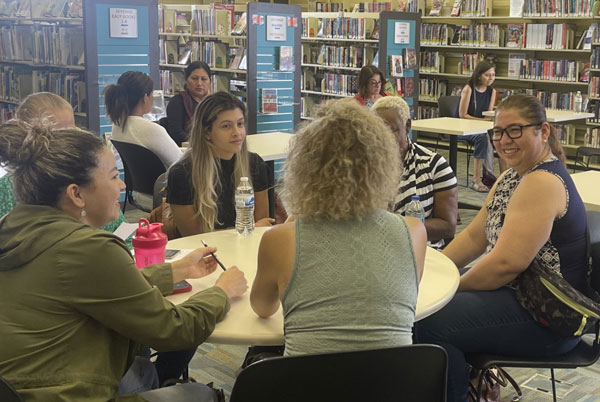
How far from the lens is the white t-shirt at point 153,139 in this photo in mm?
4422

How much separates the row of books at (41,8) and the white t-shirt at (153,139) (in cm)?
215

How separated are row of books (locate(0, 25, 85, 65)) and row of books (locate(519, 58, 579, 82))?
5354 mm

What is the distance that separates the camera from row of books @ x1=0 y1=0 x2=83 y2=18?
6.38 m

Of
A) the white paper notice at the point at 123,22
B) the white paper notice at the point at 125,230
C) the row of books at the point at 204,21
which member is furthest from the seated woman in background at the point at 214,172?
the row of books at the point at 204,21

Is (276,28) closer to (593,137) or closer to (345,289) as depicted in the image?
(593,137)

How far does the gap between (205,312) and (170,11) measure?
8.06 m

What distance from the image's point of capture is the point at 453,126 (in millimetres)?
6340

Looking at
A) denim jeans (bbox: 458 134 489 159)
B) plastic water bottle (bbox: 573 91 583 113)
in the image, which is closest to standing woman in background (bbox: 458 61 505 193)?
denim jeans (bbox: 458 134 489 159)

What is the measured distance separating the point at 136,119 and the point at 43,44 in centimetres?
291

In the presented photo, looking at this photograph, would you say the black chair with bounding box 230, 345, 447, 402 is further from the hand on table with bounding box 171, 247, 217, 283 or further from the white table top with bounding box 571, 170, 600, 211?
the white table top with bounding box 571, 170, 600, 211

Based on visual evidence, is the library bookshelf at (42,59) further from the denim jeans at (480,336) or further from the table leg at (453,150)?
the denim jeans at (480,336)

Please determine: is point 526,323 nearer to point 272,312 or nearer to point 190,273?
point 272,312

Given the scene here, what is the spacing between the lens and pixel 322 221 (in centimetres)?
163

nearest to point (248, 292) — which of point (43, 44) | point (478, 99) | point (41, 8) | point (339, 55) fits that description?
point (43, 44)
